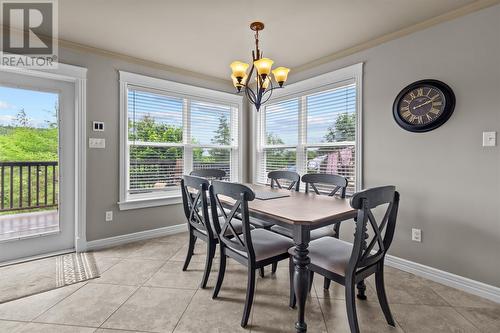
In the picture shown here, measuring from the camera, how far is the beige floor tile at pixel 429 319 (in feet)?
5.61

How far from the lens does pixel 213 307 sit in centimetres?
193

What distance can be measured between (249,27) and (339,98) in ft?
4.80

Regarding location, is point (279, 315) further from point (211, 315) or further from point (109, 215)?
point (109, 215)

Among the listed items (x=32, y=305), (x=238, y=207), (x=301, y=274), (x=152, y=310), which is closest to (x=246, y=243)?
(x=238, y=207)

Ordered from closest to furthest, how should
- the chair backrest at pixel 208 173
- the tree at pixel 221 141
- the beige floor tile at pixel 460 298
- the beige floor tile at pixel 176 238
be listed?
1. the beige floor tile at pixel 460 298
2. the chair backrest at pixel 208 173
3. the beige floor tile at pixel 176 238
4. the tree at pixel 221 141

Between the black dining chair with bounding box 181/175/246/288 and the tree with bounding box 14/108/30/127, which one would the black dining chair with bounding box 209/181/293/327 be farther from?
the tree with bounding box 14/108/30/127

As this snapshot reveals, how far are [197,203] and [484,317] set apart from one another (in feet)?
7.88

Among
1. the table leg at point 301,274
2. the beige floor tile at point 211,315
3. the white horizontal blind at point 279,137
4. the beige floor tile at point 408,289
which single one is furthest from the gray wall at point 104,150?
the beige floor tile at point 408,289

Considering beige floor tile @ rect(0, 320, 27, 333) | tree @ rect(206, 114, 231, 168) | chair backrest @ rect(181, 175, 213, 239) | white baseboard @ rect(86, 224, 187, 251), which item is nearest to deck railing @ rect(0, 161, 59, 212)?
white baseboard @ rect(86, 224, 187, 251)

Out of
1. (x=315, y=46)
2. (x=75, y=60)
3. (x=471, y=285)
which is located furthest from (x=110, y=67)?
(x=471, y=285)

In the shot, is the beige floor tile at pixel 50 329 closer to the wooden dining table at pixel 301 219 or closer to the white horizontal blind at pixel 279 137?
the wooden dining table at pixel 301 219

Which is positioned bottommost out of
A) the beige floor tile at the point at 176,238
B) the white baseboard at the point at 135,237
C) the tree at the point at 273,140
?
the beige floor tile at the point at 176,238

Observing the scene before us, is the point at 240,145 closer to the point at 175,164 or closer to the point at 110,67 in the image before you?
the point at 175,164

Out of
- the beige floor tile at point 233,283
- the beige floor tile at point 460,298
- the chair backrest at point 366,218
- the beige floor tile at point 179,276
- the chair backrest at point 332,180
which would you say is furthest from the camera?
the chair backrest at point 332,180
